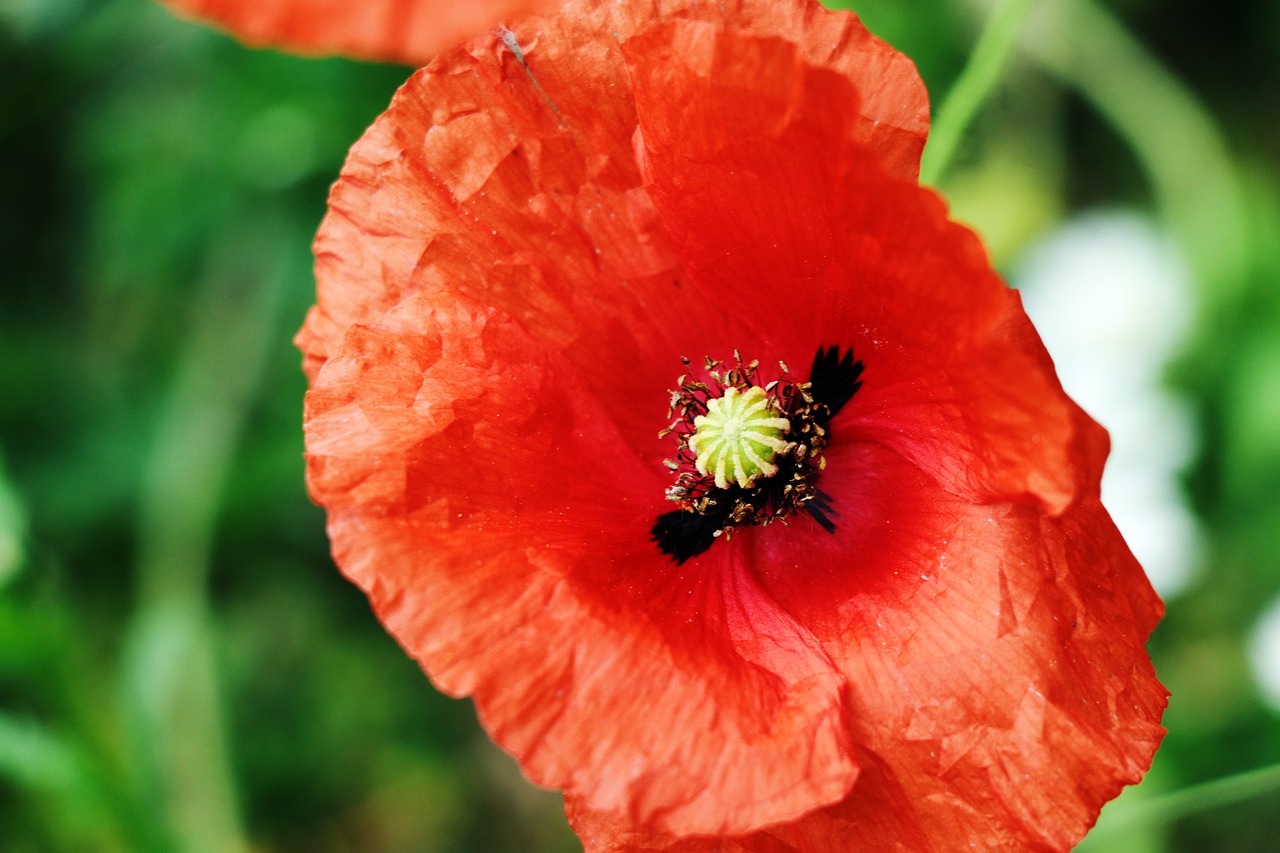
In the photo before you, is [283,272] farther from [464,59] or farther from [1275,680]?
[1275,680]

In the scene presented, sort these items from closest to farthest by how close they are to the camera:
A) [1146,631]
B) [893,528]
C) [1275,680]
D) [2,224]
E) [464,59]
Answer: [1146,631] < [464,59] < [893,528] < [1275,680] < [2,224]

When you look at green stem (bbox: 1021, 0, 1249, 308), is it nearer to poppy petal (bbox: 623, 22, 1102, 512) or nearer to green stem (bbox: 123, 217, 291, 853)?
poppy petal (bbox: 623, 22, 1102, 512)

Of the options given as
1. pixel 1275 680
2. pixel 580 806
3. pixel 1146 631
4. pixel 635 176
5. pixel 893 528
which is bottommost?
pixel 1275 680

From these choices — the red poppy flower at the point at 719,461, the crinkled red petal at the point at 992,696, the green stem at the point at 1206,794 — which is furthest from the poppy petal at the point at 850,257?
the green stem at the point at 1206,794

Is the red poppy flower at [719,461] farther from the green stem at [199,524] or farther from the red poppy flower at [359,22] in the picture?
the green stem at [199,524]

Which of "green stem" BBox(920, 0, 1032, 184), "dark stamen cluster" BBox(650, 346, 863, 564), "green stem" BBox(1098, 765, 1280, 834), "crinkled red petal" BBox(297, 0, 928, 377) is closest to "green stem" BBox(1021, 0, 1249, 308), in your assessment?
"green stem" BBox(1098, 765, 1280, 834)

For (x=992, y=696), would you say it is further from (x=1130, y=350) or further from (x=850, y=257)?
(x=1130, y=350)

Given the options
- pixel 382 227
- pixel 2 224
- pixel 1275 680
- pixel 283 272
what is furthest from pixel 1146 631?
pixel 2 224
